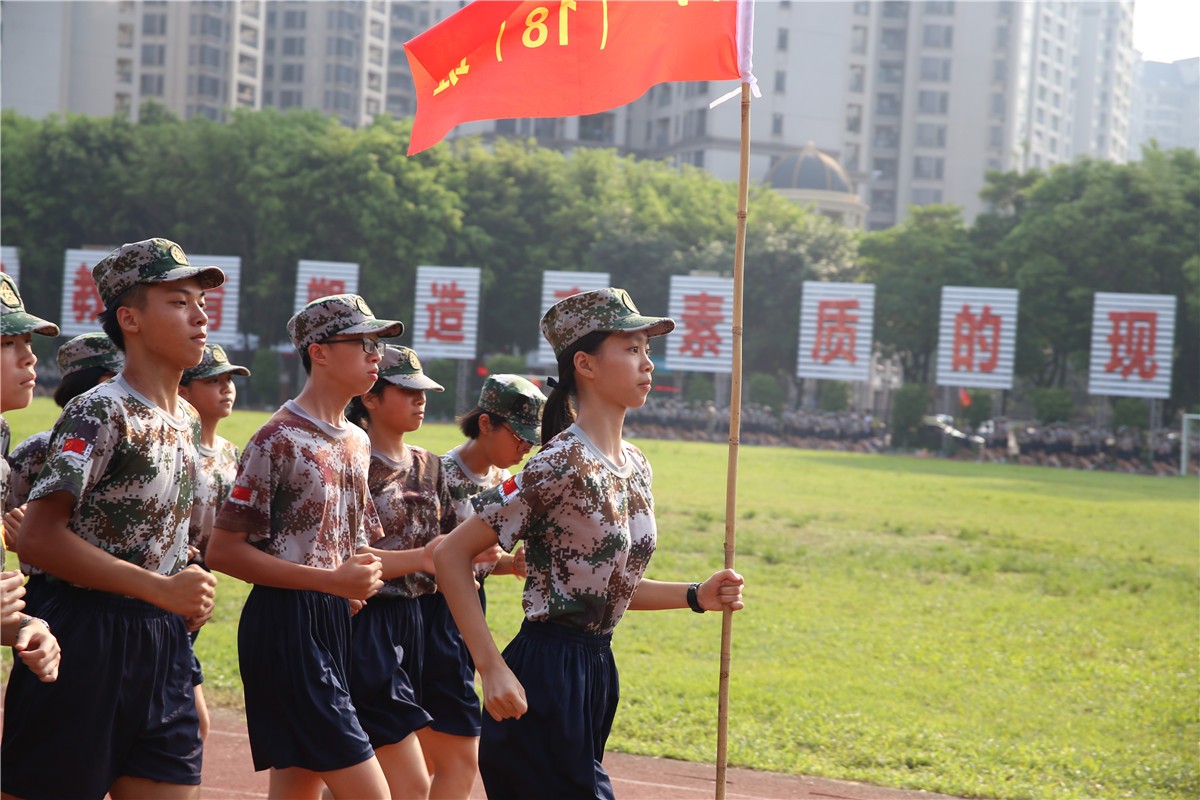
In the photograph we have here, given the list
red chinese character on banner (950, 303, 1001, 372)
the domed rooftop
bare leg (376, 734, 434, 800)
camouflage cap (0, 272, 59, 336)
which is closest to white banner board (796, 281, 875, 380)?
red chinese character on banner (950, 303, 1001, 372)

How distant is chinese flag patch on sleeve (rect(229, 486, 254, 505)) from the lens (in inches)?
161

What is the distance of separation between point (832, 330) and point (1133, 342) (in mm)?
8335

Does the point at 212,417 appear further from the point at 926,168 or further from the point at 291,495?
the point at 926,168

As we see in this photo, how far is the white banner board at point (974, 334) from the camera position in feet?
125

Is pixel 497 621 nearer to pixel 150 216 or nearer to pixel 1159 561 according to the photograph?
pixel 1159 561

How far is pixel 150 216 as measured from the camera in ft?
168

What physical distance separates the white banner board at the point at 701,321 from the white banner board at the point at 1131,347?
34.1 ft

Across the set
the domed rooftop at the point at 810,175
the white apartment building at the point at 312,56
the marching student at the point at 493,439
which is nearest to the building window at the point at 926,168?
the domed rooftop at the point at 810,175

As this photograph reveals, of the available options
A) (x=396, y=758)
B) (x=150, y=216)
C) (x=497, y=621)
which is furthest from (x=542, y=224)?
(x=396, y=758)

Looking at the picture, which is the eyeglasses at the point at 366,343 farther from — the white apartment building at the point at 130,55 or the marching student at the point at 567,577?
the white apartment building at the point at 130,55

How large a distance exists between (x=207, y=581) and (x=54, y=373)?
44174 mm

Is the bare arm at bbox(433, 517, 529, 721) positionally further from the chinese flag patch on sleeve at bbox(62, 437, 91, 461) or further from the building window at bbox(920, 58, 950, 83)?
the building window at bbox(920, 58, 950, 83)

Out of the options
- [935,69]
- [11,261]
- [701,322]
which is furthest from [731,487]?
[935,69]

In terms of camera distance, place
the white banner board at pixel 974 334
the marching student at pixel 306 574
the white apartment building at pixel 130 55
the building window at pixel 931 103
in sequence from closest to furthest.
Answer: the marching student at pixel 306 574 < the white banner board at pixel 974 334 < the white apartment building at pixel 130 55 < the building window at pixel 931 103
